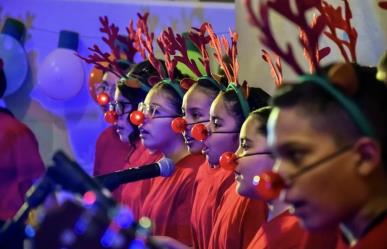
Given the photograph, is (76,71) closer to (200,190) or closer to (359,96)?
(200,190)

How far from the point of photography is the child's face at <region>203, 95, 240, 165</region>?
1.90m

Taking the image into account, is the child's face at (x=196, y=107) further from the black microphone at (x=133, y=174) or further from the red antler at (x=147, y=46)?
the red antler at (x=147, y=46)

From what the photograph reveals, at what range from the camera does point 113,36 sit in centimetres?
307

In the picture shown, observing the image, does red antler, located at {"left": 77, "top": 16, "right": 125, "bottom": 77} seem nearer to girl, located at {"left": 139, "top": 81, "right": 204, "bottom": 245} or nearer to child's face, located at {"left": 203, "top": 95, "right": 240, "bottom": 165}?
girl, located at {"left": 139, "top": 81, "right": 204, "bottom": 245}

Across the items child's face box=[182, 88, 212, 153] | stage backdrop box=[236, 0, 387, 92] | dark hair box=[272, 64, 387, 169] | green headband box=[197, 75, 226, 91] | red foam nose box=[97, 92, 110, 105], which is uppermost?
stage backdrop box=[236, 0, 387, 92]

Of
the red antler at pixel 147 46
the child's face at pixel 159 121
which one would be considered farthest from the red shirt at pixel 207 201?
the red antler at pixel 147 46

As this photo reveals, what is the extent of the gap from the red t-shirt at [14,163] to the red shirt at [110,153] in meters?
0.39

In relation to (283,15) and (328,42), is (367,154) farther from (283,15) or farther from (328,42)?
(328,42)

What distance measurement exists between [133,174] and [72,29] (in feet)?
7.42

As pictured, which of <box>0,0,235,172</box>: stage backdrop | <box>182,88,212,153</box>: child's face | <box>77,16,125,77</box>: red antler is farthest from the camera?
<box>0,0,235,172</box>: stage backdrop

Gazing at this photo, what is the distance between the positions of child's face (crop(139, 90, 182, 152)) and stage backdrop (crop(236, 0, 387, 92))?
400 millimetres

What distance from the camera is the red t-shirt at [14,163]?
2.80m

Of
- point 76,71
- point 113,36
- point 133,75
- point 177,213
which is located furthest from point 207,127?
point 76,71

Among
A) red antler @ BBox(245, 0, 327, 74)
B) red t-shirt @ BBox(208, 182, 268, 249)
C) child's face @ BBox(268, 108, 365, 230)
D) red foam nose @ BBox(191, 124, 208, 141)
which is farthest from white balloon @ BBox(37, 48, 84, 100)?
child's face @ BBox(268, 108, 365, 230)
